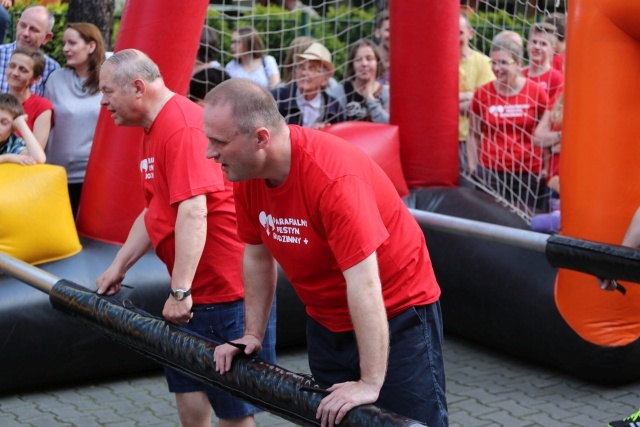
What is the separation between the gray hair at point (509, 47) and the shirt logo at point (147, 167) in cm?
355

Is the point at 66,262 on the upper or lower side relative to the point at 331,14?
lower

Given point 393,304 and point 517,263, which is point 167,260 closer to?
point 393,304

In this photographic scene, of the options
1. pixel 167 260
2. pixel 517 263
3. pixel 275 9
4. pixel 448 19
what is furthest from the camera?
pixel 275 9

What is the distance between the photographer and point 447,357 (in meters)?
5.90

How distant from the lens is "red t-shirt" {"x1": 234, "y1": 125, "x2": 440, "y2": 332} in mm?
2551

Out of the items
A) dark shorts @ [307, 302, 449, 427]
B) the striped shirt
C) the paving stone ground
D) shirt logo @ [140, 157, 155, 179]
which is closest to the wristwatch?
shirt logo @ [140, 157, 155, 179]

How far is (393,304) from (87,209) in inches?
114

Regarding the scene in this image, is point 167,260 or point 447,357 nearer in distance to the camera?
point 167,260

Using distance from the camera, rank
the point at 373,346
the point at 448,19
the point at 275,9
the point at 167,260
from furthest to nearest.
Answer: the point at 275,9 < the point at 448,19 < the point at 167,260 < the point at 373,346

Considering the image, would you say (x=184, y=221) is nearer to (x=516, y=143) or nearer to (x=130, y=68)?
(x=130, y=68)

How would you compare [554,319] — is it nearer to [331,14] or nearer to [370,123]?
[370,123]

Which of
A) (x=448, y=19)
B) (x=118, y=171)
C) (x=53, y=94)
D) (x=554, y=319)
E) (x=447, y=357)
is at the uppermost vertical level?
(x=448, y=19)

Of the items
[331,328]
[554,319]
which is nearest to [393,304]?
[331,328]

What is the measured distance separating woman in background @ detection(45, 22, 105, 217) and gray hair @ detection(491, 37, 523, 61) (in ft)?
8.68
